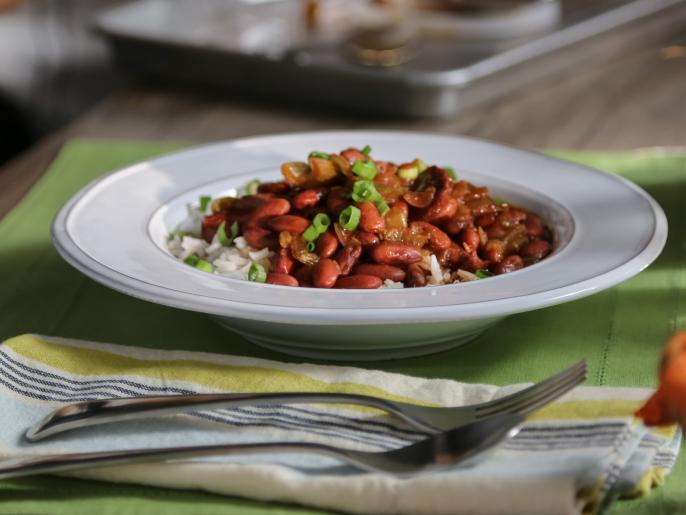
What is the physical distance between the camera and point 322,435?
99 centimetres

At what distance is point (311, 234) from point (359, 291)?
190 mm

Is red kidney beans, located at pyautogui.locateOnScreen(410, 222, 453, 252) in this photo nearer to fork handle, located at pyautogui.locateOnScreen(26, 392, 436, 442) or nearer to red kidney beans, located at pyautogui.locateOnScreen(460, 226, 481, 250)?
red kidney beans, located at pyautogui.locateOnScreen(460, 226, 481, 250)

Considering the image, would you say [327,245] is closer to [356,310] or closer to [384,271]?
[384,271]

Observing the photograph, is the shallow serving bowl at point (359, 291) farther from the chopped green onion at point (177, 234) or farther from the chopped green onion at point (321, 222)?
the chopped green onion at point (321, 222)

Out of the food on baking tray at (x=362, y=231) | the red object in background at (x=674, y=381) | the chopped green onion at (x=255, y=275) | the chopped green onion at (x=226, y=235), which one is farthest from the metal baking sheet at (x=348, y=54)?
the red object in background at (x=674, y=381)

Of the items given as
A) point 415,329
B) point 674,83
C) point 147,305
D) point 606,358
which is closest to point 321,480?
point 415,329

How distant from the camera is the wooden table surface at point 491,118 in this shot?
231 centimetres

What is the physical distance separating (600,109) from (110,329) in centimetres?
156

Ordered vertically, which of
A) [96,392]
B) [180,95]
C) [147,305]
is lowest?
[180,95]

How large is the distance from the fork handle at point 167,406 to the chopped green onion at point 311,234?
1.09 feet

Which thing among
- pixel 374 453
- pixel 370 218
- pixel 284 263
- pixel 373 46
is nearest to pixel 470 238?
pixel 370 218

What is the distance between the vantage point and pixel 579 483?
88 centimetres

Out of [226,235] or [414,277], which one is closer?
[414,277]

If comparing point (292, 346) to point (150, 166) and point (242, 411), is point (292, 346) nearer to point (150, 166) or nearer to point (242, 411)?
point (242, 411)
